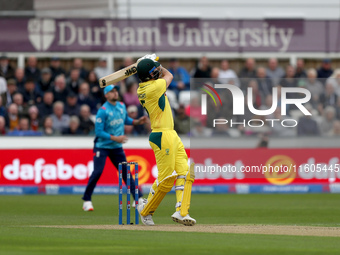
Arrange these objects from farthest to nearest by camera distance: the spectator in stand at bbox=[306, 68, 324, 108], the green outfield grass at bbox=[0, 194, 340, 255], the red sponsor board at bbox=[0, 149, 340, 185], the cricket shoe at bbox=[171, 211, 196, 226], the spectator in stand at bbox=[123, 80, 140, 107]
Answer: the spectator in stand at bbox=[123, 80, 140, 107]
the spectator in stand at bbox=[306, 68, 324, 108]
the red sponsor board at bbox=[0, 149, 340, 185]
the cricket shoe at bbox=[171, 211, 196, 226]
the green outfield grass at bbox=[0, 194, 340, 255]

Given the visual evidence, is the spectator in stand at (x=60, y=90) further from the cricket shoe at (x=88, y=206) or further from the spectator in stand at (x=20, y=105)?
the cricket shoe at (x=88, y=206)

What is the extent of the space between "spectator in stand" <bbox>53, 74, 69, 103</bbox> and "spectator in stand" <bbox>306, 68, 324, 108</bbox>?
6910 mm

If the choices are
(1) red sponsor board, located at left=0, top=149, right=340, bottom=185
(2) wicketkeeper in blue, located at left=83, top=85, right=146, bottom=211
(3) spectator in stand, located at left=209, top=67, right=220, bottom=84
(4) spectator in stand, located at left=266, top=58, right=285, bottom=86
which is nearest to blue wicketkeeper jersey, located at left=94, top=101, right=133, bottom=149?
(2) wicketkeeper in blue, located at left=83, top=85, right=146, bottom=211

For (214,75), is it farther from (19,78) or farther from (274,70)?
(19,78)

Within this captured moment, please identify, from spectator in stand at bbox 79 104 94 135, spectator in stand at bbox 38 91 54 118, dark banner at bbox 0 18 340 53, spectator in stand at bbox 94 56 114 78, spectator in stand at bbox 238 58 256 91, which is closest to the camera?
spectator in stand at bbox 79 104 94 135

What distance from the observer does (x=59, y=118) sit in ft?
76.7

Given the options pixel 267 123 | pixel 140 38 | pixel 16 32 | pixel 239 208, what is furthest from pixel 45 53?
pixel 239 208

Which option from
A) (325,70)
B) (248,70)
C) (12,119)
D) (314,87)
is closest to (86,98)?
(12,119)

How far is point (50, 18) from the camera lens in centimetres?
2566

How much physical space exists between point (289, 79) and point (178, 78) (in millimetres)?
3349

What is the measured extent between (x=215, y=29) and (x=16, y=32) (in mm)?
6107

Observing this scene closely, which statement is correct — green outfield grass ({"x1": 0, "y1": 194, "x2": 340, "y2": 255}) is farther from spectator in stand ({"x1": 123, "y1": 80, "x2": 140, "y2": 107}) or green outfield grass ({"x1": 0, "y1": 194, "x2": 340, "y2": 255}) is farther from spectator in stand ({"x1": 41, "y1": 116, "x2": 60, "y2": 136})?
spectator in stand ({"x1": 123, "y1": 80, "x2": 140, "y2": 107})

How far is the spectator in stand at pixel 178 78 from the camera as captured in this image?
82.2 ft

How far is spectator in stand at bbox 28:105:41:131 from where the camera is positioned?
2303 centimetres
